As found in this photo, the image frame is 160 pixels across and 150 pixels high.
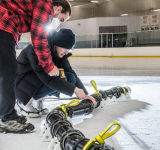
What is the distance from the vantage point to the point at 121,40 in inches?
441

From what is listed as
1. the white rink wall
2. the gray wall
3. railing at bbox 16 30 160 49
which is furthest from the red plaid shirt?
the gray wall

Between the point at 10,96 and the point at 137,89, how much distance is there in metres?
1.62

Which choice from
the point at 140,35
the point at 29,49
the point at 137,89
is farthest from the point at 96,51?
the point at 29,49

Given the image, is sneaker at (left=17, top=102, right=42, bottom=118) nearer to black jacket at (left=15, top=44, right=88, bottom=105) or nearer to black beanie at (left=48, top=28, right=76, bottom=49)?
black jacket at (left=15, top=44, right=88, bottom=105)

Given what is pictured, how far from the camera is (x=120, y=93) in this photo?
1981 mm

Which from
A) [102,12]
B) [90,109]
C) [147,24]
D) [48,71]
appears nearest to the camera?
[48,71]

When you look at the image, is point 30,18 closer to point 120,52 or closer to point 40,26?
point 40,26

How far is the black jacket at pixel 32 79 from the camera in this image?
1392 millimetres

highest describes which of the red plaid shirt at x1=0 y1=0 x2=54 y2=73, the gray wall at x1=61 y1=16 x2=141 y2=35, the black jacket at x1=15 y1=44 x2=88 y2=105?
the gray wall at x1=61 y1=16 x2=141 y2=35

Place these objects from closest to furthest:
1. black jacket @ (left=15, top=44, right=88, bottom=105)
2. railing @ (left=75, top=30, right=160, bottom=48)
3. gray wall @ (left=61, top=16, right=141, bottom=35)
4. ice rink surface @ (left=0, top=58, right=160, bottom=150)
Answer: ice rink surface @ (left=0, top=58, right=160, bottom=150) → black jacket @ (left=15, top=44, right=88, bottom=105) → railing @ (left=75, top=30, right=160, bottom=48) → gray wall @ (left=61, top=16, right=141, bottom=35)

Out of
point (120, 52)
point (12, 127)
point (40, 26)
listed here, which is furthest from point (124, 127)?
point (120, 52)

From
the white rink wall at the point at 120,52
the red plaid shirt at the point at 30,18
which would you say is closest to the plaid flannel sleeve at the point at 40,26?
the red plaid shirt at the point at 30,18

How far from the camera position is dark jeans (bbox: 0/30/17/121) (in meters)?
1.18

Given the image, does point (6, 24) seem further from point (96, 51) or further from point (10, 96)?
point (96, 51)
